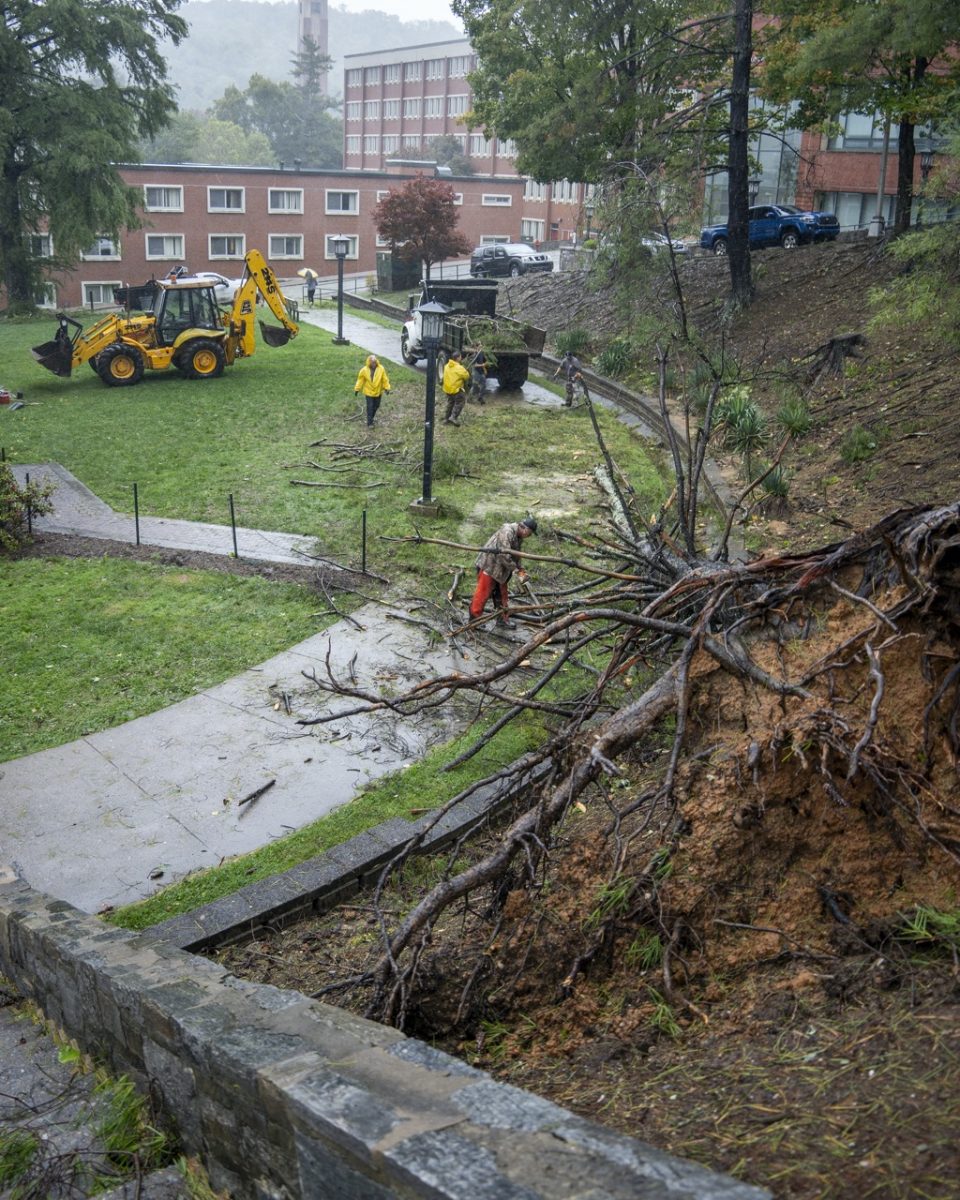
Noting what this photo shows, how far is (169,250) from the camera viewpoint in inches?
2009

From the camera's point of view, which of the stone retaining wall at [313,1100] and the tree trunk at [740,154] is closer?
the stone retaining wall at [313,1100]

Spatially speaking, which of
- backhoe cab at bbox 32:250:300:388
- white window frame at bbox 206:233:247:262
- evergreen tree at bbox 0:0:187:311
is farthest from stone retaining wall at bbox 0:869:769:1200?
white window frame at bbox 206:233:247:262

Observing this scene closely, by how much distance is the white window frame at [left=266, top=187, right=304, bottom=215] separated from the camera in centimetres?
5278

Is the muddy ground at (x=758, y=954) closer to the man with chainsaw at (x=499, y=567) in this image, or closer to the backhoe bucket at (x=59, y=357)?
the man with chainsaw at (x=499, y=567)

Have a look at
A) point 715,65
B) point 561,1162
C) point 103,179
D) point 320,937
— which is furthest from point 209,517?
point 103,179

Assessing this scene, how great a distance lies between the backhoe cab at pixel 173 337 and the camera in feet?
82.8

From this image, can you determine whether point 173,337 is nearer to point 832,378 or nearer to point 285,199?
point 832,378

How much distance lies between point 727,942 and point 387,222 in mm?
37293

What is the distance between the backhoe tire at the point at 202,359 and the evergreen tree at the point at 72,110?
1083 cm

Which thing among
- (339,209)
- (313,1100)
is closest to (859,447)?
(313,1100)

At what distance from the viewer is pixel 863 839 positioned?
537 centimetres

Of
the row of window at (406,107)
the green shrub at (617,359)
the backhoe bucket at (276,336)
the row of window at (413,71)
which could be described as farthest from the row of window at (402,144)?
the green shrub at (617,359)

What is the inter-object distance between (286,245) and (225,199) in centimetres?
353

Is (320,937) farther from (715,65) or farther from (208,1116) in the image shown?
(715,65)
